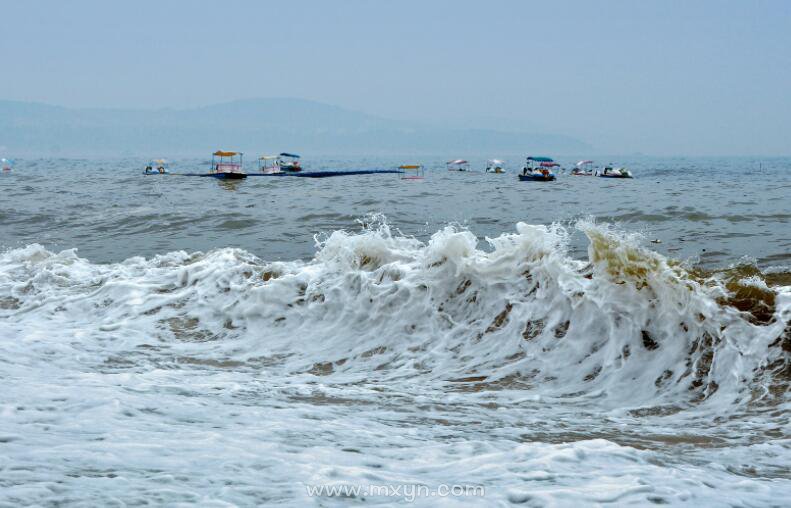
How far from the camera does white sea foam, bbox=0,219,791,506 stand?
4.41 metres

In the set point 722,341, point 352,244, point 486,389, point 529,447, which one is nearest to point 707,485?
point 529,447

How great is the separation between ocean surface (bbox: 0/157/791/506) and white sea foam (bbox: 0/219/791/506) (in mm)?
25

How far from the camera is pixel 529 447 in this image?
5.09 meters

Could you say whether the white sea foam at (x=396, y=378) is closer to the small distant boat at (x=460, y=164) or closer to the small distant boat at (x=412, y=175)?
the small distant boat at (x=412, y=175)

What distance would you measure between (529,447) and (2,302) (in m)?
8.90

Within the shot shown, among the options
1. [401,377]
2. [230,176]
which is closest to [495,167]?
[230,176]

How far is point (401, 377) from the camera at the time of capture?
7.62 metres

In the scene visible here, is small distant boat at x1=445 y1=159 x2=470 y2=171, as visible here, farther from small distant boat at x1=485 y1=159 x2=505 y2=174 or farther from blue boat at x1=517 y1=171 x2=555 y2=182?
blue boat at x1=517 y1=171 x2=555 y2=182

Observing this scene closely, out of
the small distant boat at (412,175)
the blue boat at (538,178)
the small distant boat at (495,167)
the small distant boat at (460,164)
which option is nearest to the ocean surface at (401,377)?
the small distant boat at (412,175)

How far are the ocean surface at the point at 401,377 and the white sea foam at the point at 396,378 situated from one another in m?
0.03

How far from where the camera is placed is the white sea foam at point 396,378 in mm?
4406

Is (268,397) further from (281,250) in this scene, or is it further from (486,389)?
(281,250)

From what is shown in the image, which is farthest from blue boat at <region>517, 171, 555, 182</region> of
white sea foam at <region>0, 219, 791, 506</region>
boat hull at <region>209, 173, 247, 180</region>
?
white sea foam at <region>0, 219, 791, 506</region>

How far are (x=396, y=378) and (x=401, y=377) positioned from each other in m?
0.07
